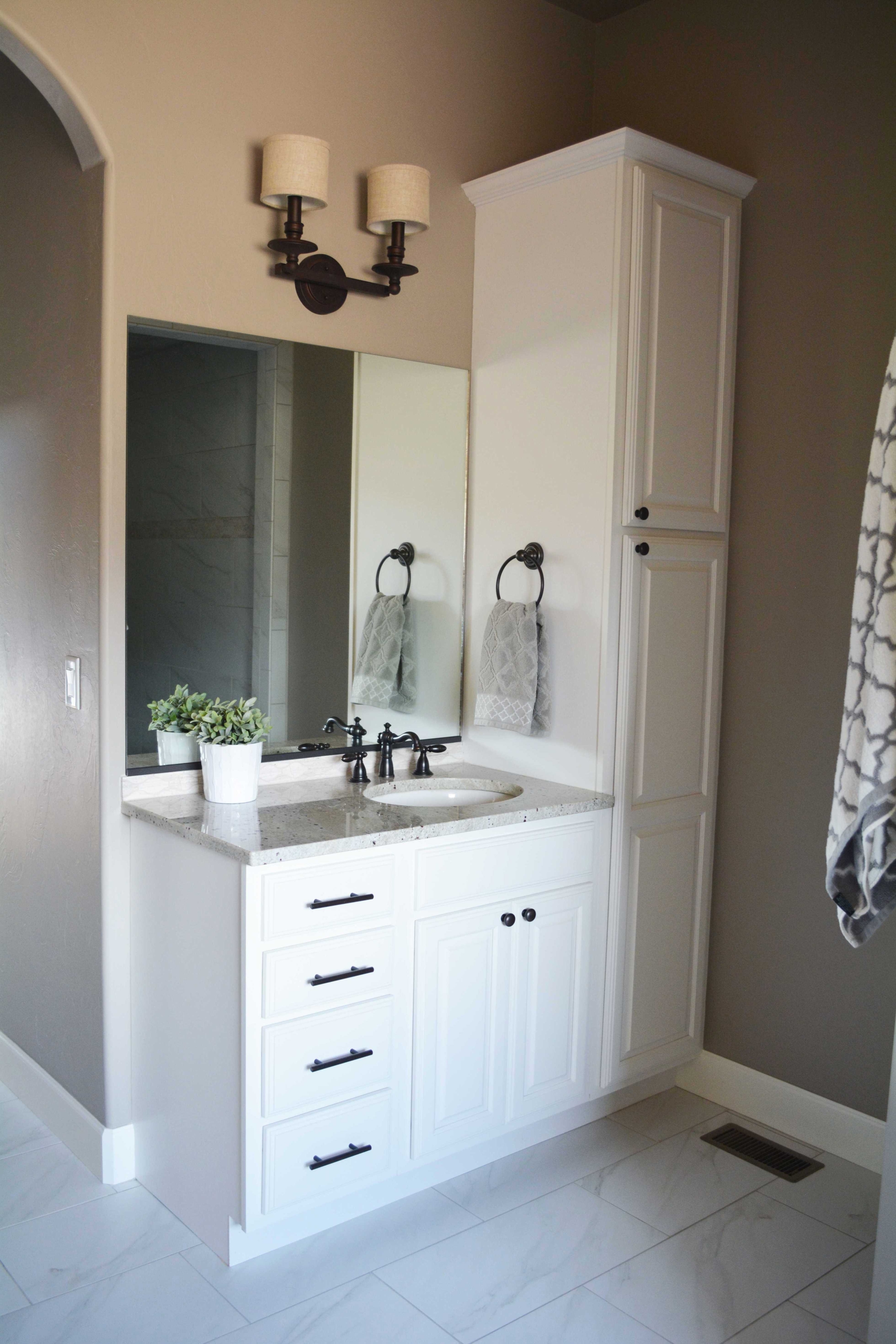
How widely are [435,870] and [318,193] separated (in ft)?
4.83

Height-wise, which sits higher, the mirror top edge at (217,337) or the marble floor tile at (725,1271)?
the mirror top edge at (217,337)

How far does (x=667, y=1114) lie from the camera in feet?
9.33

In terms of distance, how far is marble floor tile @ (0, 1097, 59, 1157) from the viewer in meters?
2.58

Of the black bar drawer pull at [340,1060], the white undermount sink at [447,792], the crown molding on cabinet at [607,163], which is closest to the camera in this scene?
the black bar drawer pull at [340,1060]

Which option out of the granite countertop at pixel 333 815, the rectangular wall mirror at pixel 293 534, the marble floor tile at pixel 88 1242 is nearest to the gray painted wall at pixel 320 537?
the rectangular wall mirror at pixel 293 534

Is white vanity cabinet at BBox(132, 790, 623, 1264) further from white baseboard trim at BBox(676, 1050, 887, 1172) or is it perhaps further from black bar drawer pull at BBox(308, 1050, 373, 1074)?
white baseboard trim at BBox(676, 1050, 887, 1172)

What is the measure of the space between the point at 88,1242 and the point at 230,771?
968 mm

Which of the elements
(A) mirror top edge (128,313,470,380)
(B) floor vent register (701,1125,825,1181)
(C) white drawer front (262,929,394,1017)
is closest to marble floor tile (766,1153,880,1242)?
(B) floor vent register (701,1125,825,1181)

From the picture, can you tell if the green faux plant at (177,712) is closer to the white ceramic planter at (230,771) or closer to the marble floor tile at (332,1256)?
the white ceramic planter at (230,771)

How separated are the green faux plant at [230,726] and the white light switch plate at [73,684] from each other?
261 mm

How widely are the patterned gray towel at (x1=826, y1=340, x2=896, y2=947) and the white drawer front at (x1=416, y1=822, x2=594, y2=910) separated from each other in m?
0.83

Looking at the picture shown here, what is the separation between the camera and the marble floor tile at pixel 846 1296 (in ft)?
6.75

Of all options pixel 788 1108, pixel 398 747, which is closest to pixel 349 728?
pixel 398 747

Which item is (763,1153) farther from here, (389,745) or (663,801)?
(389,745)
